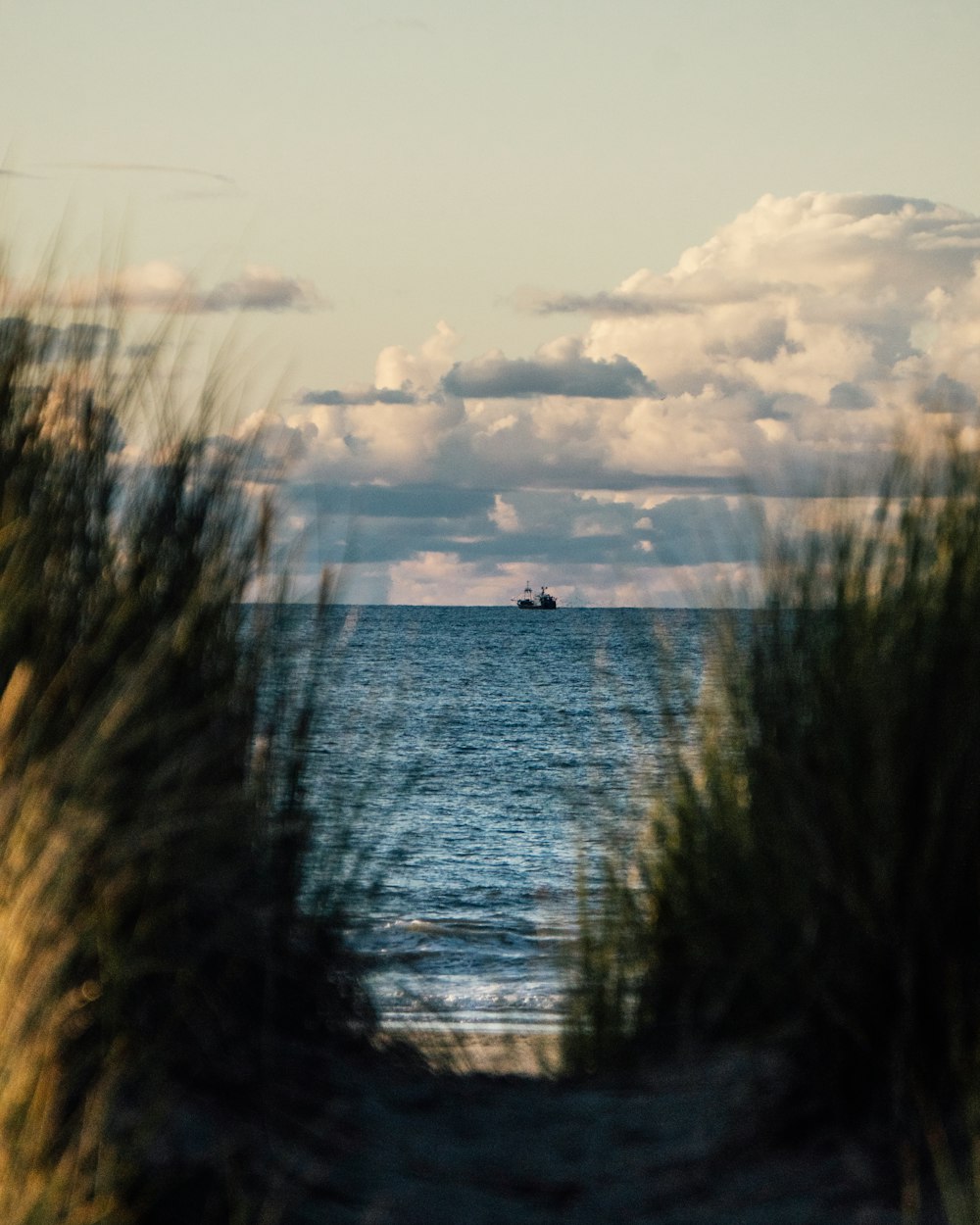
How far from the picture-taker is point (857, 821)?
3.15 m

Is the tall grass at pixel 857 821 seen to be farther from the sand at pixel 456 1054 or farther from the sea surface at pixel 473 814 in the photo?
the sand at pixel 456 1054

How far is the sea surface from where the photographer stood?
3645mm

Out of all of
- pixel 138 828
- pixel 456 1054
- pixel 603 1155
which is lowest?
pixel 456 1054

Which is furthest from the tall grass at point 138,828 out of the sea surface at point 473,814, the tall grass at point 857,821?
the tall grass at point 857,821

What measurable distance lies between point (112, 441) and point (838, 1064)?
7.36 ft

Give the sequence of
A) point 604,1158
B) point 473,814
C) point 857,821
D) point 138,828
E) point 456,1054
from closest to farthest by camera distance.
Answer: point 138,828, point 857,821, point 604,1158, point 456,1054, point 473,814

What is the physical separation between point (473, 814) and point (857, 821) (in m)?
14.3

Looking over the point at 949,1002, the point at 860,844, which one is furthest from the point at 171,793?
the point at 949,1002

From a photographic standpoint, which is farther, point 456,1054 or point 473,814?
point 473,814

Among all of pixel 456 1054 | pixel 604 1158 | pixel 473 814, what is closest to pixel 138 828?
Answer: pixel 604 1158

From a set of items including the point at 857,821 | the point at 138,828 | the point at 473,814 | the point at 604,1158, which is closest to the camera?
the point at 138,828

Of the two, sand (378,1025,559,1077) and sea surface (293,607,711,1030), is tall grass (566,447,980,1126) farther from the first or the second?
sand (378,1025,559,1077)

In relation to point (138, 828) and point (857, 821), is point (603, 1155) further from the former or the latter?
point (138, 828)

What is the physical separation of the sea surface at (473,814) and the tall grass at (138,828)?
0.21 metres
